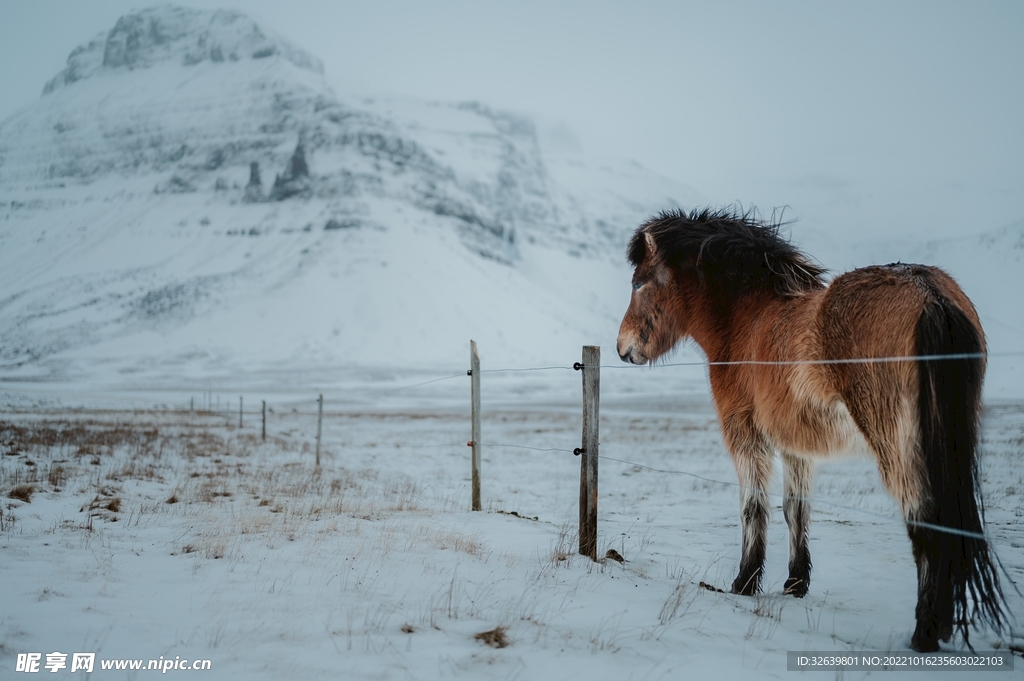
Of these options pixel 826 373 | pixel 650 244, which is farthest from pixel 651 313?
pixel 826 373

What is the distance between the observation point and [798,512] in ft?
15.2

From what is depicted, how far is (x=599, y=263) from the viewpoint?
169m

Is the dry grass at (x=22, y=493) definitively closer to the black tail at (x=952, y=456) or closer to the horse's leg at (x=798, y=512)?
the horse's leg at (x=798, y=512)

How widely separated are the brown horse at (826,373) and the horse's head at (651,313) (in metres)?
0.01

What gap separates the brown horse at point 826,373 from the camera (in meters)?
3.19

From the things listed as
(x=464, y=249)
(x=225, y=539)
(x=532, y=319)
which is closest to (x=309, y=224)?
(x=464, y=249)

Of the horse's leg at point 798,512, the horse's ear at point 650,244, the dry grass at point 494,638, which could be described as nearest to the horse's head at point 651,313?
the horse's ear at point 650,244

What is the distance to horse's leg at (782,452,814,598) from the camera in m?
4.60

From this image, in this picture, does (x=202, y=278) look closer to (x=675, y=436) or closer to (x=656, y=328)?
(x=675, y=436)

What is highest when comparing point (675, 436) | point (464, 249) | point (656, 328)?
point (464, 249)

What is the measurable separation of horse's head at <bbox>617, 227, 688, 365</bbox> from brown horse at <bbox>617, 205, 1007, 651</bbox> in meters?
0.01

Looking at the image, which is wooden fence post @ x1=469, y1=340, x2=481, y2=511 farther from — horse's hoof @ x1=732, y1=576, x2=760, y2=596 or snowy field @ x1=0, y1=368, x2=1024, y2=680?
horse's hoof @ x1=732, y1=576, x2=760, y2=596

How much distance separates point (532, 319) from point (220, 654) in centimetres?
10375

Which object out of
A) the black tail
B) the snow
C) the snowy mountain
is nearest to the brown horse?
the black tail
